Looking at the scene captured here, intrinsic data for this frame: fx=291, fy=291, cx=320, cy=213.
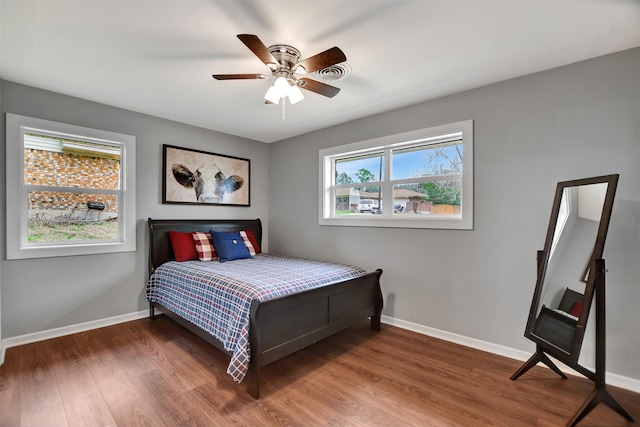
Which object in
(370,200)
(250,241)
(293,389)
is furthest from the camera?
(250,241)

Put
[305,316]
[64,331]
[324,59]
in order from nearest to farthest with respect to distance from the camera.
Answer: [324,59], [305,316], [64,331]

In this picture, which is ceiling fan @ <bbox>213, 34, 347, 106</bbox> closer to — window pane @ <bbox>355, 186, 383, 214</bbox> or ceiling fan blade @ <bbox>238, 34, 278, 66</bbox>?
ceiling fan blade @ <bbox>238, 34, 278, 66</bbox>

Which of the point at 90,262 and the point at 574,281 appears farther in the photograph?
the point at 90,262

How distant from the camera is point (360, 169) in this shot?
3855 mm

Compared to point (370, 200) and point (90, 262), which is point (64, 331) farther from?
point (370, 200)

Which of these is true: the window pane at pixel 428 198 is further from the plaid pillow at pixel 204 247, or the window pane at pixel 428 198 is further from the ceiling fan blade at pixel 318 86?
the plaid pillow at pixel 204 247

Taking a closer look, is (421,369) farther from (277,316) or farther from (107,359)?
(107,359)

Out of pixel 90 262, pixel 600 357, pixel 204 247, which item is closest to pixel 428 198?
pixel 600 357

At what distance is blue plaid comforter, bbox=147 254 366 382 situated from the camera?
2.14 meters

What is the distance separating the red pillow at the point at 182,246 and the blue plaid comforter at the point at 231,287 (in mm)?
169

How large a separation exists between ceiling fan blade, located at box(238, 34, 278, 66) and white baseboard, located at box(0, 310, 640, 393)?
2909 millimetres

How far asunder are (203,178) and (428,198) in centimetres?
299

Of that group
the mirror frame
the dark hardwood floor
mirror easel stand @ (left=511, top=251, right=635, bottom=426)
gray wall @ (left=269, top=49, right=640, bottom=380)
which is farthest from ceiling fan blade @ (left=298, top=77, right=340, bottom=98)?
the dark hardwood floor

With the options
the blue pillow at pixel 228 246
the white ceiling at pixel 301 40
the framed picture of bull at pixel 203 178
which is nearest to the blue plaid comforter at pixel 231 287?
the blue pillow at pixel 228 246
